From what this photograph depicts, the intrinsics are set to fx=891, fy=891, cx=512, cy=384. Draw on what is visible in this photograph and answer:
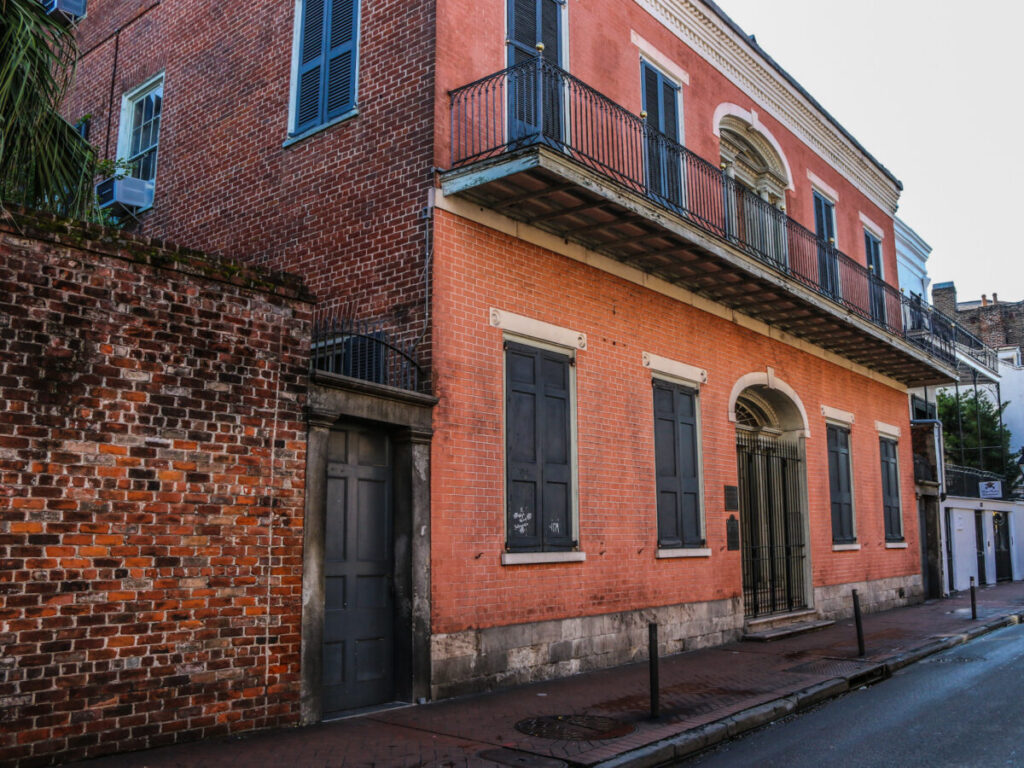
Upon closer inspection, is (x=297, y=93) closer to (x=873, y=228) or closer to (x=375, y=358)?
(x=375, y=358)

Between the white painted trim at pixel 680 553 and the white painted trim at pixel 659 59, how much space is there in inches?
277

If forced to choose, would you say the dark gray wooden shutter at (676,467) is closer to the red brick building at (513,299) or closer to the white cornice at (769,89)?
the red brick building at (513,299)

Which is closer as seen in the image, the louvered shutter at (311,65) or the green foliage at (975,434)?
the louvered shutter at (311,65)

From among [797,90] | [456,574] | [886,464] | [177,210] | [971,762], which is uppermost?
[797,90]

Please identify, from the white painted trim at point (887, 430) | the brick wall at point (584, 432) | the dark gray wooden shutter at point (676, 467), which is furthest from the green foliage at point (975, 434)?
the dark gray wooden shutter at point (676, 467)

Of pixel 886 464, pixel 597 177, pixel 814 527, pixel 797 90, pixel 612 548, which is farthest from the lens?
pixel 886 464

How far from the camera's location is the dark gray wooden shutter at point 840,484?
16734mm

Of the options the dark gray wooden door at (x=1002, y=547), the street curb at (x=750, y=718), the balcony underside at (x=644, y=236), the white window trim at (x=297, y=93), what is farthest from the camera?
the dark gray wooden door at (x=1002, y=547)

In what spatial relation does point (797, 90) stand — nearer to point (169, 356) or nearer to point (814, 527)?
point (814, 527)

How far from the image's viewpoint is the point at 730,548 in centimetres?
1323

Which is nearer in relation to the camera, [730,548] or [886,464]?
[730,548]

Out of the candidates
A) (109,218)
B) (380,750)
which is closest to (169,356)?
(380,750)

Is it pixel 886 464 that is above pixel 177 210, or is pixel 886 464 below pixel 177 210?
below

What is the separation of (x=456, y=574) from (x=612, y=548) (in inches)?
107
